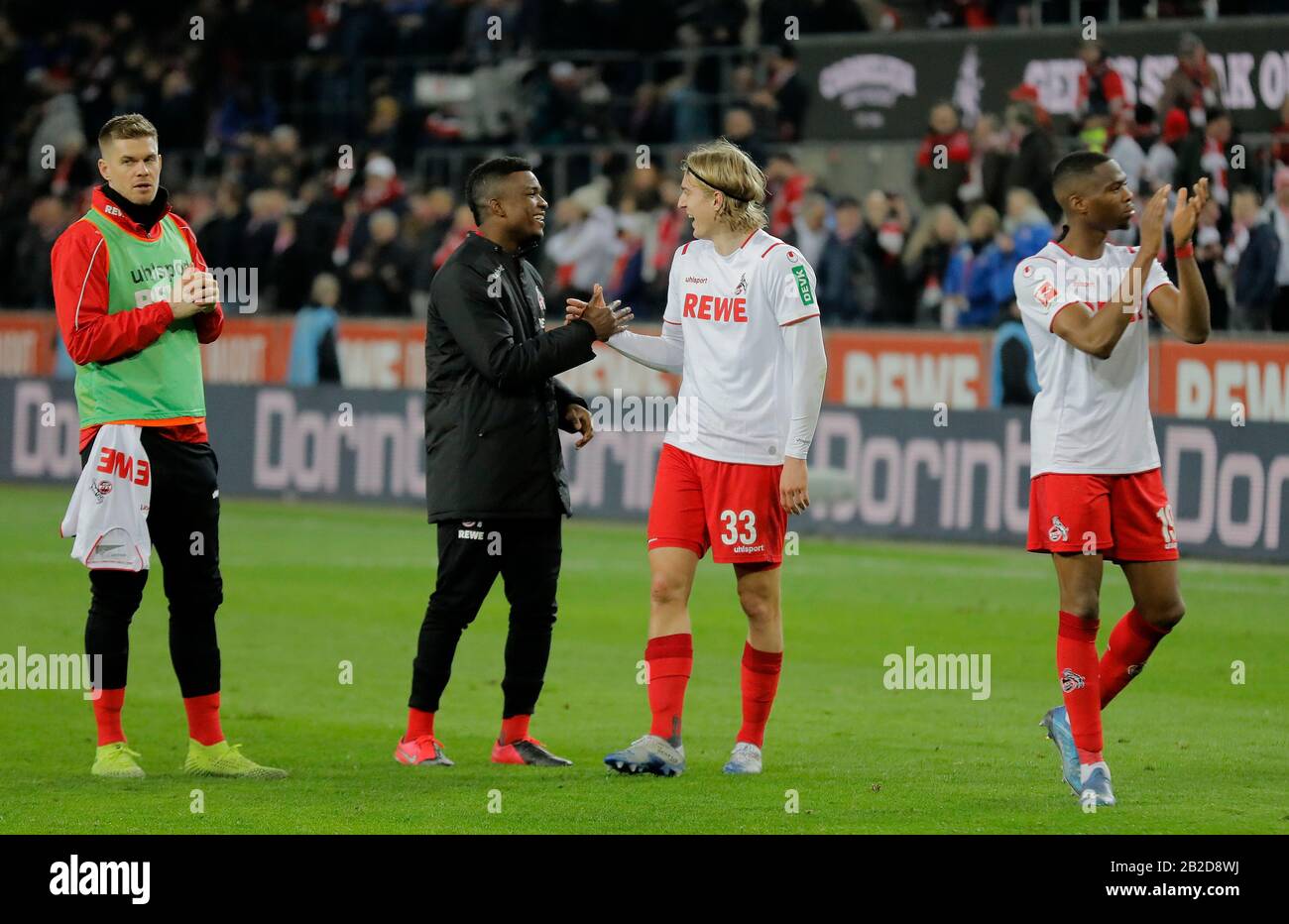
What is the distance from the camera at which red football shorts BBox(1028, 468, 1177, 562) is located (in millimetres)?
7617

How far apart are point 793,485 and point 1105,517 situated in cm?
117

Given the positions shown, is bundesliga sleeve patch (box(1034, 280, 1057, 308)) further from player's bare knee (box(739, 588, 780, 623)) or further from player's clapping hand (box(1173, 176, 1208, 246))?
player's bare knee (box(739, 588, 780, 623))

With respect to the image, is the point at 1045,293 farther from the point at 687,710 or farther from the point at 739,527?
the point at 687,710

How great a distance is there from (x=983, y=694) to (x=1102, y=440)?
330 centimetres

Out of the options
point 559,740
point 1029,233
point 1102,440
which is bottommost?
point 559,740

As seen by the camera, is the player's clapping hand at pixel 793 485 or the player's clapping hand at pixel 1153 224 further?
the player's clapping hand at pixel 793 485

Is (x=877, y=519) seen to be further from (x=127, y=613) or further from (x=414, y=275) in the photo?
(x=127, y=613)

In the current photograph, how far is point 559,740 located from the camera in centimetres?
947

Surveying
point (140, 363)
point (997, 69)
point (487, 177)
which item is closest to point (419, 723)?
point (140, 363)

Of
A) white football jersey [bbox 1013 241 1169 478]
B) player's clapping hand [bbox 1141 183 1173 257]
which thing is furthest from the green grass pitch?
player's clapping hand [bbox 1141 183 1173 257]

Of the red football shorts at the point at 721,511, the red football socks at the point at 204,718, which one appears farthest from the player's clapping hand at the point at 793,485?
the red football socks at the point at 204,718

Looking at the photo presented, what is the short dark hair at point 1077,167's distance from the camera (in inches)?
301

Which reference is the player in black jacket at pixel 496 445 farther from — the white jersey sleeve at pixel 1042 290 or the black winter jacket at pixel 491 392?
the white jersey sleeve at pixel 1042 290
